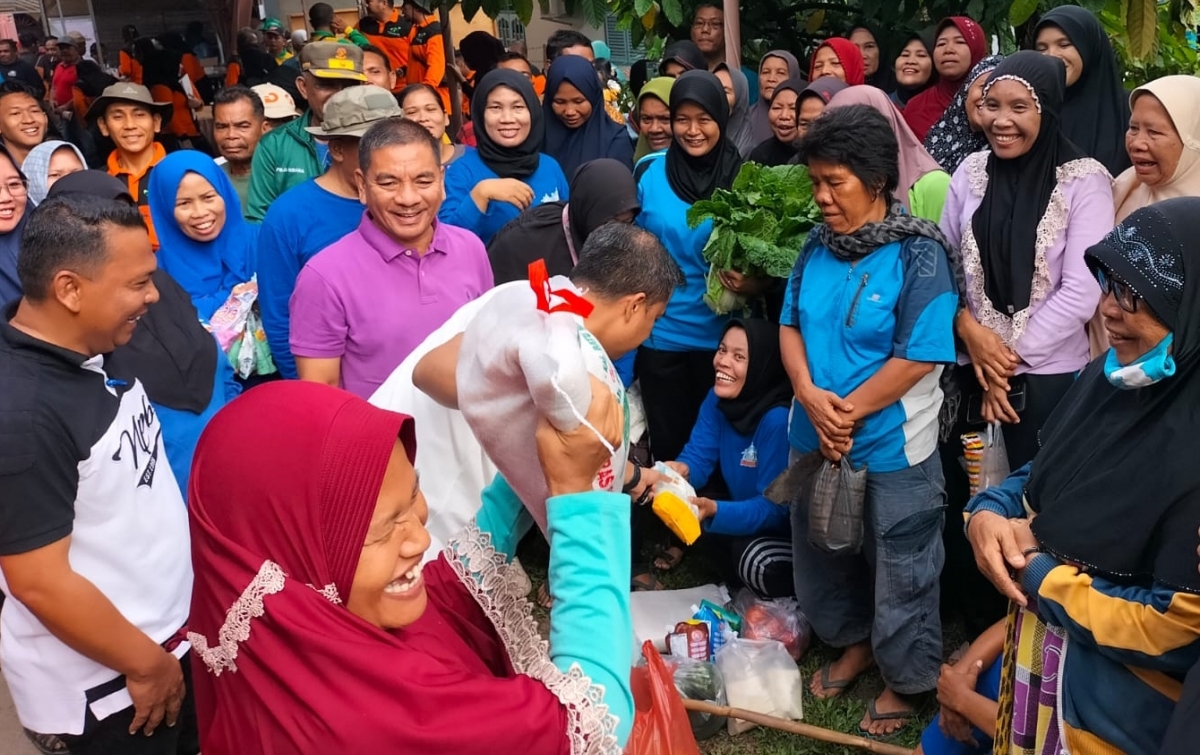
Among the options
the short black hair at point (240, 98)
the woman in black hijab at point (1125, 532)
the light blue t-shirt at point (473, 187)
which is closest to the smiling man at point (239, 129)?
the short black hair at point (240, 98)

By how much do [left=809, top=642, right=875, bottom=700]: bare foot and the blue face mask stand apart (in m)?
1.83

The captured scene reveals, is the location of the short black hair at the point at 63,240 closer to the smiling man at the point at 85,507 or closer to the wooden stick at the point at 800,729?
the smiling man at the point at 85,507

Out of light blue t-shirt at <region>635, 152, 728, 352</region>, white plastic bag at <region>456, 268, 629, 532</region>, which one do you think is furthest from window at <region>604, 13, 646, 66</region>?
white plastic bag at <region>456, 268, 629, 532</region>

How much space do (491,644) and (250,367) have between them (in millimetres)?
2371

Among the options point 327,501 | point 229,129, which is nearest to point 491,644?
point 327,501

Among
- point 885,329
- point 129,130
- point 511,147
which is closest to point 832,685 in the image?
point 885,329

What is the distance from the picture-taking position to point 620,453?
1.47 meters

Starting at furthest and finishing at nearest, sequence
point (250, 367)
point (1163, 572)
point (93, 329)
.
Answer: point (250, 367)
point (93, 329)
point (1163, 572)

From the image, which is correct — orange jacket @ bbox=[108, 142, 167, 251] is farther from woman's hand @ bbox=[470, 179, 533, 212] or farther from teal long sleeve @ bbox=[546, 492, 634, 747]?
teal long sleeve @ bbox=[546, 492, 634, 747]

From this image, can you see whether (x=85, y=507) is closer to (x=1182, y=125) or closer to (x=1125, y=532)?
(x=1125, y=532)

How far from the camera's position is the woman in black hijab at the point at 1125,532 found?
1680mm

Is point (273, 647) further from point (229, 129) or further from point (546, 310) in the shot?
point (229, 129)

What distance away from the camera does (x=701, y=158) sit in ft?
13.3

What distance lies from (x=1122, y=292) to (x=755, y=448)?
6.36ft
